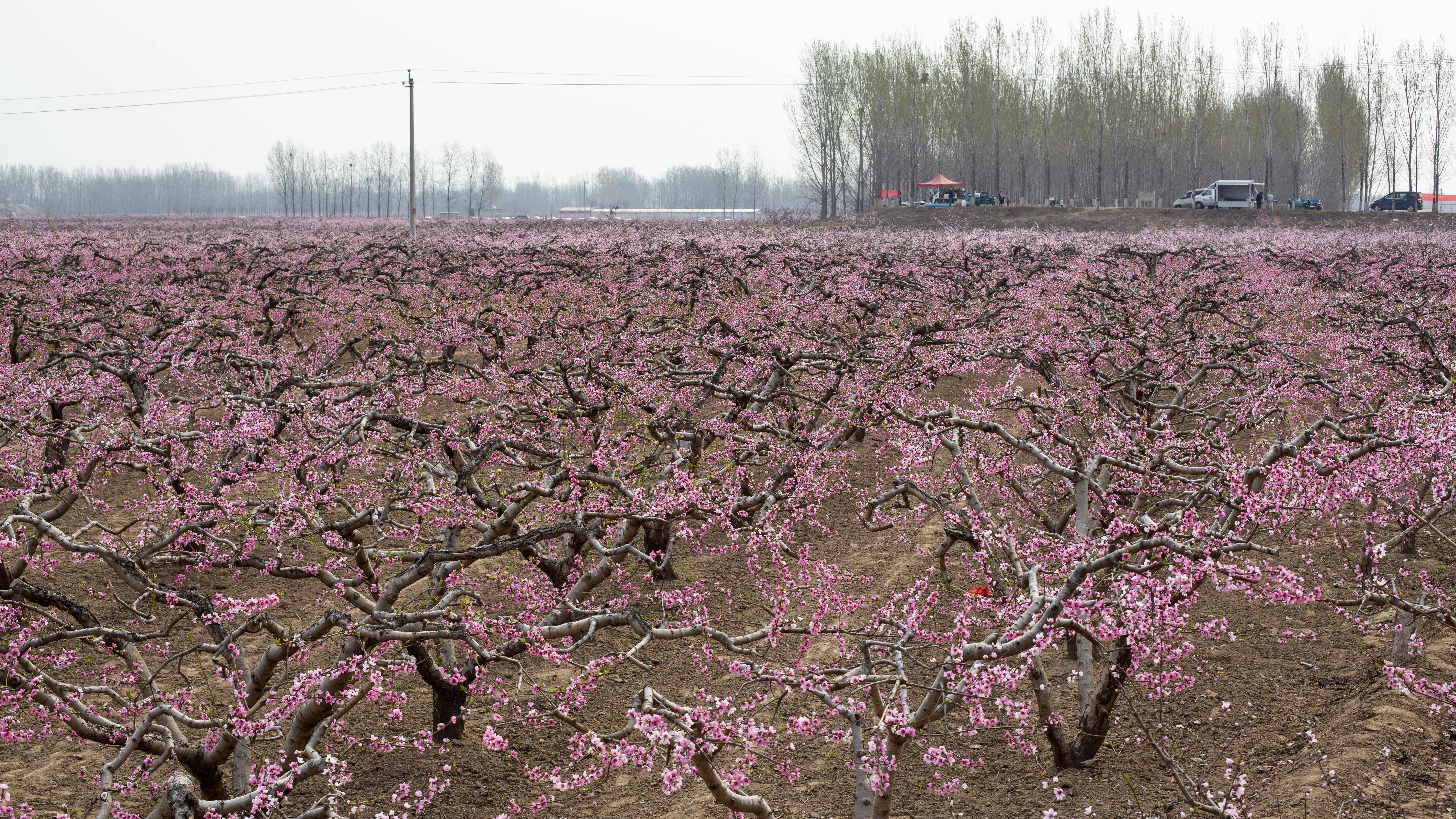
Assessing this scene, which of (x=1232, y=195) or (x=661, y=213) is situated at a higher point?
(x=661, y=213)

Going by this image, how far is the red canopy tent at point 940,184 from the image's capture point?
60.7 meters

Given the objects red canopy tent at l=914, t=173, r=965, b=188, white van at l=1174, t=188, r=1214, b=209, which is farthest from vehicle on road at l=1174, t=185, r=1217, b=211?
red canopy tent at l=914, t=173, r=965, b=188

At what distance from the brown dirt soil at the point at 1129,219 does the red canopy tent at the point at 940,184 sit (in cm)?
535

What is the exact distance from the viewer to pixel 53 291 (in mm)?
15711

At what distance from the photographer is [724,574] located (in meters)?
9.15

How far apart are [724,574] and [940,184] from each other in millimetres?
55079

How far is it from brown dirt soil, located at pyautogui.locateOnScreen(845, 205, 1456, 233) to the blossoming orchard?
117ft

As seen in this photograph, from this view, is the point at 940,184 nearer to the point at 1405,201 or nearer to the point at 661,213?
the point at 1405,201

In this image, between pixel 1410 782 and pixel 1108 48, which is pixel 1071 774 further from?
pixel 1108 48

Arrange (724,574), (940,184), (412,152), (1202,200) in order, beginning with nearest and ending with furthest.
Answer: (724,574)
(412,152)
(1202,200)
(940,184)

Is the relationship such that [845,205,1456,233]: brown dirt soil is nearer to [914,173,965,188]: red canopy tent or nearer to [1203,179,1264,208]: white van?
[1203,179,1264,208]: white van

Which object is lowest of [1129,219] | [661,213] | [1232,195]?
[1129,219]

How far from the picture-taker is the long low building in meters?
117

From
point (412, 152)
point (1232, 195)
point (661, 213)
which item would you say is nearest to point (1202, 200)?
point (1232, 195)
